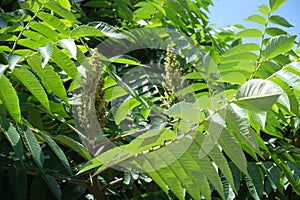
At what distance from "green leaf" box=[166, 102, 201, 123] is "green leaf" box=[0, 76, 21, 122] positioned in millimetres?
505

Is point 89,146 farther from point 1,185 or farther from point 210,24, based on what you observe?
point 210,24

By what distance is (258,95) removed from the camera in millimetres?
1099

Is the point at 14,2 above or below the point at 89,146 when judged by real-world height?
above

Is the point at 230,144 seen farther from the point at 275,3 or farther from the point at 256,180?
the point at 275,3

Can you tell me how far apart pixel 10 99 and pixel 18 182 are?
393 mm

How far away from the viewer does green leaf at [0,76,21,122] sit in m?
1.43

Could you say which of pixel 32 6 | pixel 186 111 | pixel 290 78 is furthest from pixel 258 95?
pixel 32 6

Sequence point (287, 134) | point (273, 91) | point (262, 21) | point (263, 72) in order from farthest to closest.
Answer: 1. point (287, 134)
2. point (262, 21)
3. point (263, 72)
4. point (273, 91)

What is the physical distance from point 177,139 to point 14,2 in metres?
1.74

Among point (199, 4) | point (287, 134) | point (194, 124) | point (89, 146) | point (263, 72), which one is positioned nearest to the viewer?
point (194, 124)

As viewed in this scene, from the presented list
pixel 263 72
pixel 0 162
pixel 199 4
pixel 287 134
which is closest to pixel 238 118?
pixel 263 72

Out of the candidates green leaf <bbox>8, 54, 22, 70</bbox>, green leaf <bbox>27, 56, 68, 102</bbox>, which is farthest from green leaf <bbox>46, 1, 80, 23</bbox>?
green leaf <bbox>8, 54, 22, 70</bbox>

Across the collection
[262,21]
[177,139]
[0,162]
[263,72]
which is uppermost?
[262,21]

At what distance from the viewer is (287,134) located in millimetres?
2658
